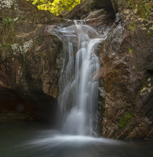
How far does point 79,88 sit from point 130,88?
168 centimetres

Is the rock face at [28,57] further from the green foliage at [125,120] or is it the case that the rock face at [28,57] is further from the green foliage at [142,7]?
the green foliage at [142,7]

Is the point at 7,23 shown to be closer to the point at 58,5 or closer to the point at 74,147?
the point at 74,147

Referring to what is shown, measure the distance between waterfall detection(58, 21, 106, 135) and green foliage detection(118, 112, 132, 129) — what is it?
2.77 feet

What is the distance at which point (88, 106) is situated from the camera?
533cm

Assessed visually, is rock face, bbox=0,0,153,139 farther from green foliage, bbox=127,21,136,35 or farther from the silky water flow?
the silky water flow

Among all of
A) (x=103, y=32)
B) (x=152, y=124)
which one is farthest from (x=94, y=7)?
(x=152, y=124)

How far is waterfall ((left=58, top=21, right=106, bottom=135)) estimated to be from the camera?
5281mm

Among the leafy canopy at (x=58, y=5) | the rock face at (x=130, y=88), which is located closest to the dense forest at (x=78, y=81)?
the rock face at (x=130, y=88)

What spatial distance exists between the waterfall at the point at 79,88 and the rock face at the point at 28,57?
45cm

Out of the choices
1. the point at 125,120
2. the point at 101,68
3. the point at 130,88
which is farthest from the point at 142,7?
the point at 125,120

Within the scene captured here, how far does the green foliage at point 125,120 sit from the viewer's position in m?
4.95

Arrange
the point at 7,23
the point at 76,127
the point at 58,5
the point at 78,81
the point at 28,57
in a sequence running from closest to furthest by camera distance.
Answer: the point at 76,127, the point at 78,81, the point at 28,57, the point at 7,23, the point at 58,5

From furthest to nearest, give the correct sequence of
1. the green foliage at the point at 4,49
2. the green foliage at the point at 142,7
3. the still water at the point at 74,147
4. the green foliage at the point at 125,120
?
the green foliage at the point at 4,49
the green foliage at the point at 142,7
the green foliage at the point at 125,120
the still water at the point at 74,147

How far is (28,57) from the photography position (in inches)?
258
